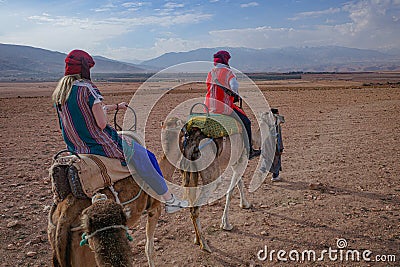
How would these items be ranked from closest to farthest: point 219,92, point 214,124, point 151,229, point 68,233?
point 68,233, point 151,229, point 214,124, point 219,92

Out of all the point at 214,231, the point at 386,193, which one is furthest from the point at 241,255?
the point at 386,193

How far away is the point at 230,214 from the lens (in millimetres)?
7828

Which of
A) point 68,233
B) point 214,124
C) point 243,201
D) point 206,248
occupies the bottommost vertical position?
point 206,248

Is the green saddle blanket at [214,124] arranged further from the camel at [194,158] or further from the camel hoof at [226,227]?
the camel hoof at [226,227]

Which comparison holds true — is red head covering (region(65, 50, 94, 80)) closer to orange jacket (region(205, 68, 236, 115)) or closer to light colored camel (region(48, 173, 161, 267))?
light colored camel (region(48, 173, 161, 267))

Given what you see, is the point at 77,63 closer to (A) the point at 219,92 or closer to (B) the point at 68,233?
(B) the point at 68,233

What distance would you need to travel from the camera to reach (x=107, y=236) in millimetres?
2885

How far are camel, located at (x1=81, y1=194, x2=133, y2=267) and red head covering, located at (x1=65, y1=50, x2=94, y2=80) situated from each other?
1.66 metres

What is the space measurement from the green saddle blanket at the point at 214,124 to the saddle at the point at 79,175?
7.96 feet

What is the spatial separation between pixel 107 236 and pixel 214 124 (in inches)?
154

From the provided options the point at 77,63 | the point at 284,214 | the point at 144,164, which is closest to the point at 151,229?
the point at 144,164

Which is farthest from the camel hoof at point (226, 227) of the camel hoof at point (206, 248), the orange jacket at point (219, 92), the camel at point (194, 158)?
the orange jacket at point (219, 92)

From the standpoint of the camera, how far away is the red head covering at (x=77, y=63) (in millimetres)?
3928

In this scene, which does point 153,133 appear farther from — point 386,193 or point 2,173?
point 386,193
